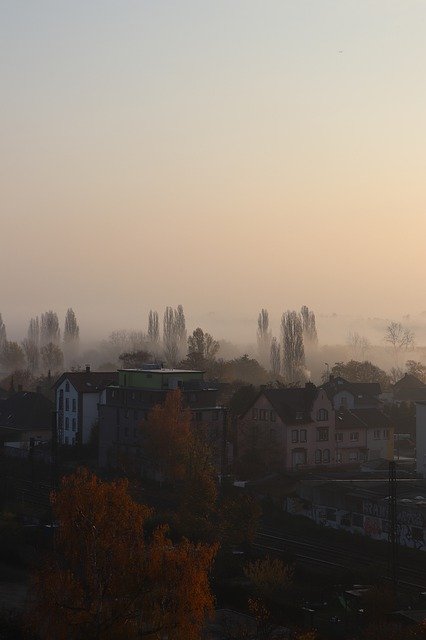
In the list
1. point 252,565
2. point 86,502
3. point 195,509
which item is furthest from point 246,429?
point 86,502

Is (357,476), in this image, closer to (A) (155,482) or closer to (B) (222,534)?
(A) (155,482)

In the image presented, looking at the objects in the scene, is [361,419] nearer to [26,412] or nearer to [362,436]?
[362,436]

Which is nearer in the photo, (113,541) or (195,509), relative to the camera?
(113,541)

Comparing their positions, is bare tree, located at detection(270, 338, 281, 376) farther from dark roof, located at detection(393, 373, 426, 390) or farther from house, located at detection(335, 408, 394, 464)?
house, located at detection(335, 408, 394, 464)

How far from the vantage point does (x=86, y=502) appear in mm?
27109

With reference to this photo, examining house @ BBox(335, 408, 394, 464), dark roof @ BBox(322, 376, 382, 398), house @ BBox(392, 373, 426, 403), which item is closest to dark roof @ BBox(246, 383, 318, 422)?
house @ BBox(335, 408, 394, 464)

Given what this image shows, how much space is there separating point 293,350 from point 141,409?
63.9 metres

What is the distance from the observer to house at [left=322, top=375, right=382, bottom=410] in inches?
2689

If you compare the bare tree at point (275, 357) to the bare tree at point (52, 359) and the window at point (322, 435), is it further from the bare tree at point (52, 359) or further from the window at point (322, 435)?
the window at point (322, 435)

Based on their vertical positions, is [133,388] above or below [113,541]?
above

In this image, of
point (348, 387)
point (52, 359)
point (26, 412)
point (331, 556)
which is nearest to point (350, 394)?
point (348, 387)

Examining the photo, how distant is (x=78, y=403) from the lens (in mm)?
65312

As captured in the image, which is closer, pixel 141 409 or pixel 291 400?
pixel 141 409

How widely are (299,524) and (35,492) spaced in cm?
1479
